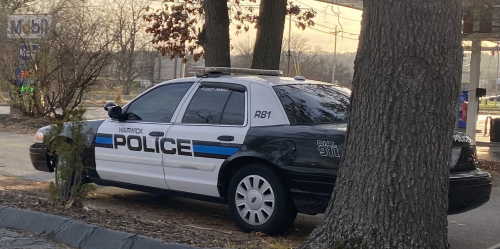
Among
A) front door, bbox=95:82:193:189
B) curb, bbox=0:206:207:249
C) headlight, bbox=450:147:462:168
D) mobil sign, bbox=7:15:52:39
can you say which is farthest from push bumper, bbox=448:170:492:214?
mobil sign, bbox=7:15:52:39

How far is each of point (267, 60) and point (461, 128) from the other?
53.8 ft

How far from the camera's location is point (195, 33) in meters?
13.4

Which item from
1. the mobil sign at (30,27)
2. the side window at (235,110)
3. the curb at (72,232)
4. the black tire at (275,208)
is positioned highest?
the mobil sign at (30,27)

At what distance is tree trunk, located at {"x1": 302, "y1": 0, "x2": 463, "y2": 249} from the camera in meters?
4.54

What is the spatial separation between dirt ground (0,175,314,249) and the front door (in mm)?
439

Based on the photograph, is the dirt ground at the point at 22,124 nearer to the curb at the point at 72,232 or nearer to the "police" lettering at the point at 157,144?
the "police" lettering at the point at 157,144

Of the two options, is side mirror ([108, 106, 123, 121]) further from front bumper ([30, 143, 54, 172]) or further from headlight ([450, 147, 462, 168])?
headlight ([450, 147, 462, 168])

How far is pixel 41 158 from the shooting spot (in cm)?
848

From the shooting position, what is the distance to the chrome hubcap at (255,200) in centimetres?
625

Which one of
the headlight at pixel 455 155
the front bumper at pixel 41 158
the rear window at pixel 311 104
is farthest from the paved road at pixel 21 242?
the headlight at pixel 455 155

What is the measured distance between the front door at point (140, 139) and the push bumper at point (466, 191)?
299 cm

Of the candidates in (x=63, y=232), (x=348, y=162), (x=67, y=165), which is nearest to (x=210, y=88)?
(x=67, y=165)

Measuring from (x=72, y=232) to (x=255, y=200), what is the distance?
5.59 feet

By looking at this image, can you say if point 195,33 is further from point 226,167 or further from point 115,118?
point 226,167
